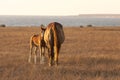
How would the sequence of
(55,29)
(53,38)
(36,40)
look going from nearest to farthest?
(55,29) → (53,38) → (36,40)

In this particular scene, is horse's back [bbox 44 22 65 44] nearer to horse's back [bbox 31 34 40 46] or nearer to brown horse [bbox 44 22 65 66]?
brown horse [bbox 44 22 65 66]

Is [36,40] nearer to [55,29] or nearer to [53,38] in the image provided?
[53,38]

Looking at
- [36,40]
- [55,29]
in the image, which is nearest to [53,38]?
[55,29]

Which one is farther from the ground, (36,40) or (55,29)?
(55,29)

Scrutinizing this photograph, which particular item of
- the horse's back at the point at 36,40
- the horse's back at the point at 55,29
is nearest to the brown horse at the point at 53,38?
the horse's back at the point at 55,29

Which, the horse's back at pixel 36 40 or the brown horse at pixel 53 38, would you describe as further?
the horse's back at pixel 36 40

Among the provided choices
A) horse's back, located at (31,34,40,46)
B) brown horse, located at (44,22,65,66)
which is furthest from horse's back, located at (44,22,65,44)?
horse's back, located at (31,34,40,46)

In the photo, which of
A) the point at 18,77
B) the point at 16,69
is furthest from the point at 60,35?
the point at 18,77

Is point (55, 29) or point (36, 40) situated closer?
point (55, 29)

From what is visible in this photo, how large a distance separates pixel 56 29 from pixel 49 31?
12.9 inches

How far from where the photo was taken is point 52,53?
1605cm

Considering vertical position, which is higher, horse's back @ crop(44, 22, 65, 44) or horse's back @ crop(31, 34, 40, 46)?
horse's back @ crop(44, 22, 65, 44)

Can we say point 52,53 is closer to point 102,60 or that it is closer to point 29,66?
point 29,66

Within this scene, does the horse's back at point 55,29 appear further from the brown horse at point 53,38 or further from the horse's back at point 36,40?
the horse's back at point 36,40
